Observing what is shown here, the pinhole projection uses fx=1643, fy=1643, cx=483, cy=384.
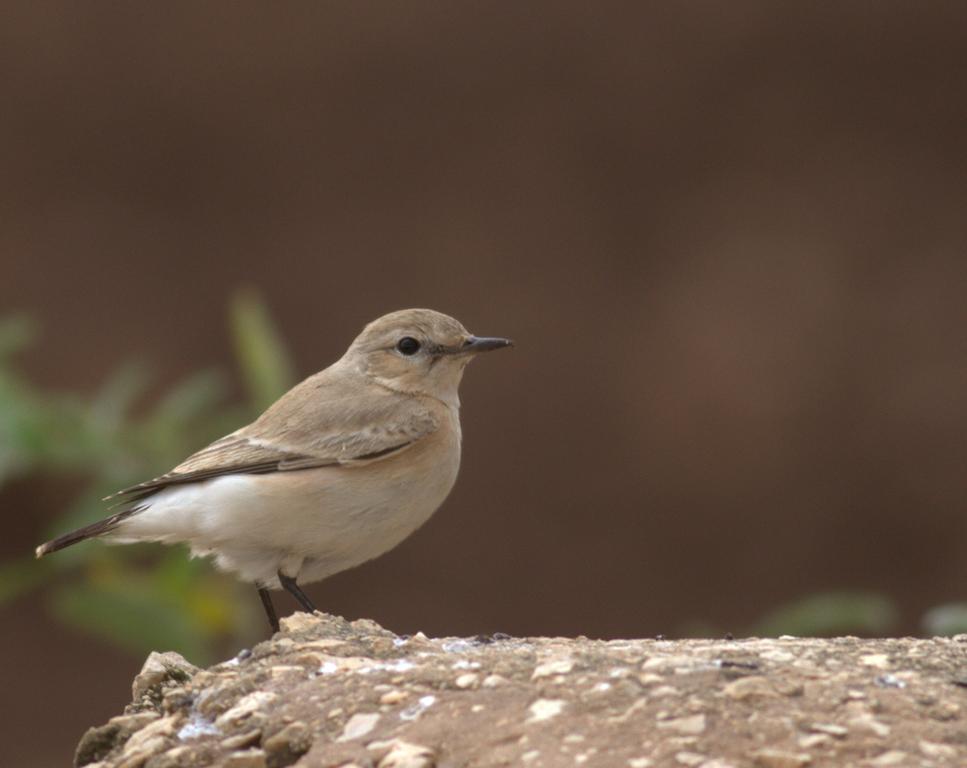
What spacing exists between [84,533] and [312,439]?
0.88 metres

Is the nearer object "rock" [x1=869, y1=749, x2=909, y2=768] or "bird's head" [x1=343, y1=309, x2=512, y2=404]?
"rock" [x1=869, y1=749, x2=909, y2=768]

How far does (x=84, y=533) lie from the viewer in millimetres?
5754

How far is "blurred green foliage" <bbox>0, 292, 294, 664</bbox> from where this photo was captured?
6.54 meters

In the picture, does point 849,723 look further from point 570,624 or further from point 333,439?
point 570,624

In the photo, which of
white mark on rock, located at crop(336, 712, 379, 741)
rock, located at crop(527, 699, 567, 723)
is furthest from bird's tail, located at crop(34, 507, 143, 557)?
rock, located at crop(527, 699, 567, 723)

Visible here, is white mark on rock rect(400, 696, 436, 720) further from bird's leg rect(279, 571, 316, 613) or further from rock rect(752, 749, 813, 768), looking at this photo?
bird's leg rect(279, 571, 316, 613)

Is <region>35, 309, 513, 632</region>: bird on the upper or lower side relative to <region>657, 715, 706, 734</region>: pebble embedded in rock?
upper

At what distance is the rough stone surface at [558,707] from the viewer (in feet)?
11.5

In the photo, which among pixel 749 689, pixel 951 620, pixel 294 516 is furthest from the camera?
pixel 294 516

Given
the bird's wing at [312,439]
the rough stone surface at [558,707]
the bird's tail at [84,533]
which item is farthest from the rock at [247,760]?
the bird's wing at [312,439]

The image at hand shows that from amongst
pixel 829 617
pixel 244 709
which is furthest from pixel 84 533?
pixel 829 617

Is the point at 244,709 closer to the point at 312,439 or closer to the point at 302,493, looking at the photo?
the point at 302,493

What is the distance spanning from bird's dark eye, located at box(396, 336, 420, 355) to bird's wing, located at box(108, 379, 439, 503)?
0.30 meters

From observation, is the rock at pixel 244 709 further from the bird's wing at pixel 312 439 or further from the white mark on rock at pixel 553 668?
the bird's wing at pixel 312 439
